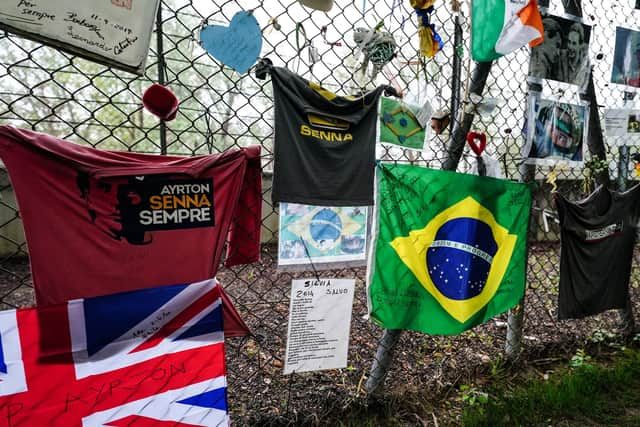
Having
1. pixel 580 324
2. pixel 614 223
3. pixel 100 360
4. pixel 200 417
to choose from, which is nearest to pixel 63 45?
pixel 100 360

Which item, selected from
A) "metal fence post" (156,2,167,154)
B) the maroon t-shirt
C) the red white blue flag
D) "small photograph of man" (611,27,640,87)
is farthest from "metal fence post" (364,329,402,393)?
"small photograph of man" (611,27,640,87)

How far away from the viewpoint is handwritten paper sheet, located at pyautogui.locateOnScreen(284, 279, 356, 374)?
1.33 meters

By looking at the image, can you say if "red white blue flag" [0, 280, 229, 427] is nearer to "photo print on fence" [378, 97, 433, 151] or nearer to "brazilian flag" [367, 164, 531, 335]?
"brazilian flag" [367, 164, 531, 335]

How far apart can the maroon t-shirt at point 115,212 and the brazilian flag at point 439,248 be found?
598mm

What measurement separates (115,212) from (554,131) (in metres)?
1.88

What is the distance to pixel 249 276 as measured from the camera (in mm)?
4203

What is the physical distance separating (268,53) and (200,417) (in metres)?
1.18

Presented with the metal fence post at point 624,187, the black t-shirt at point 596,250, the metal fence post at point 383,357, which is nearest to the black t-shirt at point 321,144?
the metal fence post at point 383,357

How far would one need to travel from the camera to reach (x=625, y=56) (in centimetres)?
205

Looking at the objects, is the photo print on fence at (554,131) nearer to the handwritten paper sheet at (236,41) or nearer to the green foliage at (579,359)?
the green foliage at (579,359)

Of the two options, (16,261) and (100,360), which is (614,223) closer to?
(100,360)

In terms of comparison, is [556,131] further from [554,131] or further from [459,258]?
[459,258]

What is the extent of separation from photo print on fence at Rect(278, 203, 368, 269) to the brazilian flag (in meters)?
0.10

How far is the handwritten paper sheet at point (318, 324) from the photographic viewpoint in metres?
1.33
